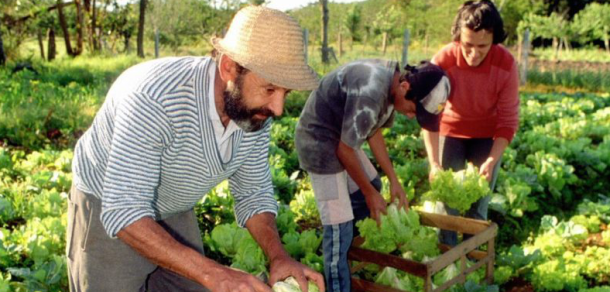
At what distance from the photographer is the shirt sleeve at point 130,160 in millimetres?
1952

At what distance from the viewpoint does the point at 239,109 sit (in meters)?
2.05

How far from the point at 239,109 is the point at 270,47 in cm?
24

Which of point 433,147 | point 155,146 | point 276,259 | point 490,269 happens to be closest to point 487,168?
point 433,147

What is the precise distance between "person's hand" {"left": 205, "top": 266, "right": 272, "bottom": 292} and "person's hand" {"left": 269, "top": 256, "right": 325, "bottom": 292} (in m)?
0.42

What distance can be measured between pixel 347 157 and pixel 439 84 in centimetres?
63

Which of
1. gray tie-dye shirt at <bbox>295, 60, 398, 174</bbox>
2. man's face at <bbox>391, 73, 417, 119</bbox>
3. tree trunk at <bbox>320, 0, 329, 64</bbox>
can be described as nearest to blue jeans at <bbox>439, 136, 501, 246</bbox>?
gray tie-dye shirt at <bbox>295, 60, 398, 174</bbox>

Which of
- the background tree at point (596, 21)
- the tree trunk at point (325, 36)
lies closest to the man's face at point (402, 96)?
the tree trunk at point (325, 36)

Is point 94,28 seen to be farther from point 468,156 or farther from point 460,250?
point 460,250

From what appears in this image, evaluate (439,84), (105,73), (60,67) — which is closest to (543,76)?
(105,73)

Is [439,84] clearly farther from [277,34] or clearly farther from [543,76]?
[543,76]

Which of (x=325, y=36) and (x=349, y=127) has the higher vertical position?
(x=349, y=127)

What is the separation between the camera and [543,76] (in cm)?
1731

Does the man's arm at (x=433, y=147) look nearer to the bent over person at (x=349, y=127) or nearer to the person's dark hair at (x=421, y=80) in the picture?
the bent over person at (x=349, y=127)

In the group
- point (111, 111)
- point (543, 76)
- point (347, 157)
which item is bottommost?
point (543, 76)
